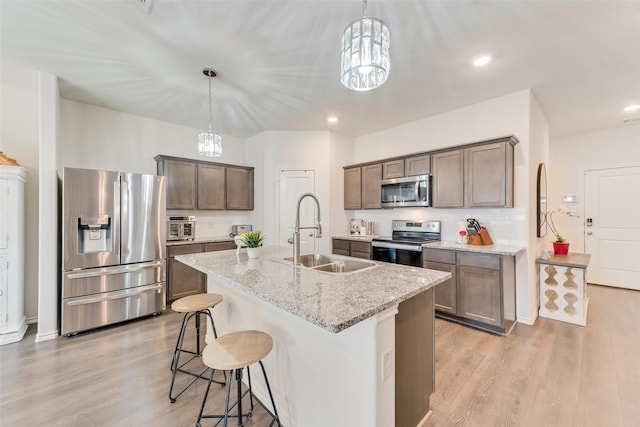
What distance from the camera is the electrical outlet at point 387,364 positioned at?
1.23m

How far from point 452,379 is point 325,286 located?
1.53 metres

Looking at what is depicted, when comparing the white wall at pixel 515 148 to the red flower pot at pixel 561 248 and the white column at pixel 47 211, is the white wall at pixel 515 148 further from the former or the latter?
the white column at pixel 47 211

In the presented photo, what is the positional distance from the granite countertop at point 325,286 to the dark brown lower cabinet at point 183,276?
1.95 m

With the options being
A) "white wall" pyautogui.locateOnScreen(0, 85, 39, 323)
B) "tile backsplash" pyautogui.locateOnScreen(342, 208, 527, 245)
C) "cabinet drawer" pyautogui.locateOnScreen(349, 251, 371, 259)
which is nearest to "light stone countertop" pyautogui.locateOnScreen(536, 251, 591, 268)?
"tile backsplash" pyautogui.locateOnScreen(342, 208, 527, 245)

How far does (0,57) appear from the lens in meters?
2.61

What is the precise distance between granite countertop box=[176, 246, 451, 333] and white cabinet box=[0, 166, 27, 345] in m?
2.32

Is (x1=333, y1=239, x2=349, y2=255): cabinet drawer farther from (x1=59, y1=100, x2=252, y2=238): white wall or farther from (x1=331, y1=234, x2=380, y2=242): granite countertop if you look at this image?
(x1=59, y1=100, x2=252, y2=238): white wall

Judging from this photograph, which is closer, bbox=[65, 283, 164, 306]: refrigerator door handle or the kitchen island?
the kitchen island

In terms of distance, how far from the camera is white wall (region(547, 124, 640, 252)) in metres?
4.43

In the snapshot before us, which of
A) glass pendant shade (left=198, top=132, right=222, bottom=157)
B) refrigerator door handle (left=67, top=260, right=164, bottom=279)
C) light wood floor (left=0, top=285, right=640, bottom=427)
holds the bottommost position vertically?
light wood floor (left=0, top=285, right=640, bottom=427)

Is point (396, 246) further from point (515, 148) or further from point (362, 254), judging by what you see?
point (515, 148)

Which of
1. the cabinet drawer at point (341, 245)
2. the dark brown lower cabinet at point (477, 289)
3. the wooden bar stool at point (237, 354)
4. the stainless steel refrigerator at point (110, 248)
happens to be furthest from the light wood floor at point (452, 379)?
the cabinet drawer at point (341, 245)

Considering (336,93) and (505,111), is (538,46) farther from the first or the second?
(336,93)

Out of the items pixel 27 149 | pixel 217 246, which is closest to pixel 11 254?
pixel 27 149
